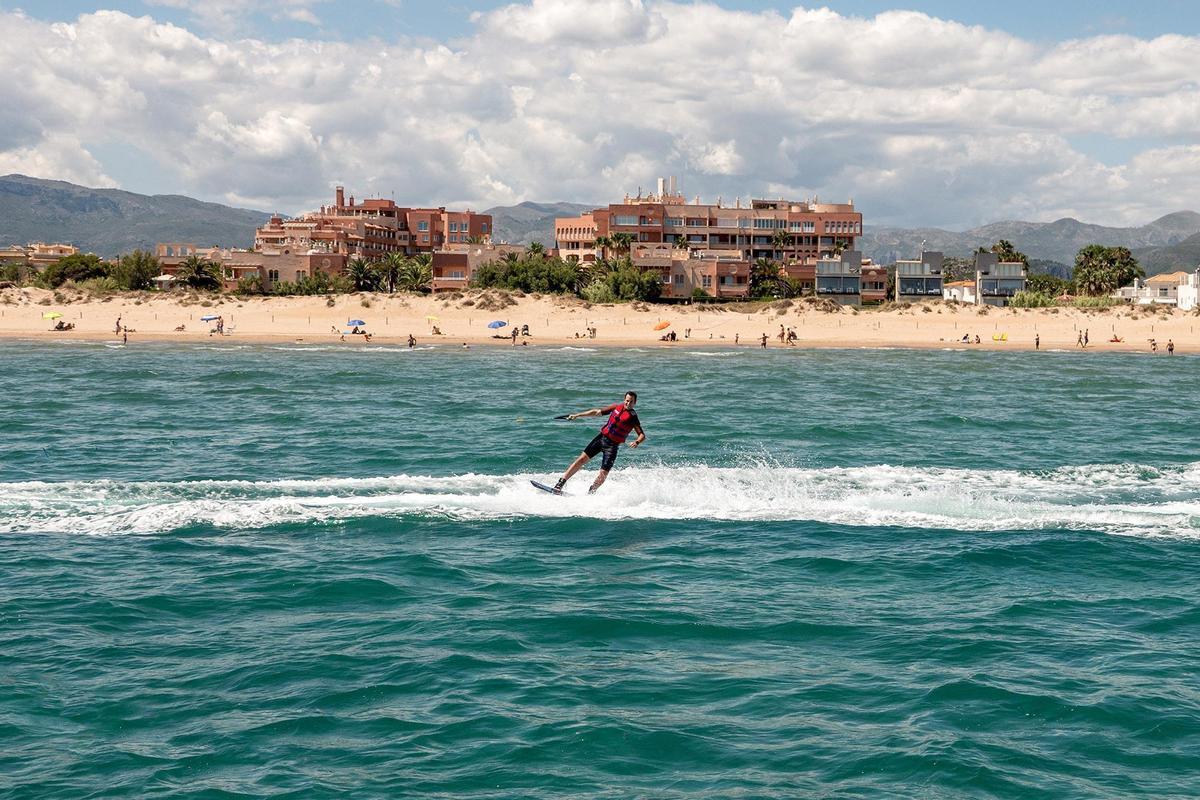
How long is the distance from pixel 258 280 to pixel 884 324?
60.3m

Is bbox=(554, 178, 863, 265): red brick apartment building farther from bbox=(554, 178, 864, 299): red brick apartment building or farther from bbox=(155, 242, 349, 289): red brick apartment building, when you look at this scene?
bbox=(155, 242, 349, 289): red brick apartment building

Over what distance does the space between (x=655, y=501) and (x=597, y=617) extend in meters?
8.11

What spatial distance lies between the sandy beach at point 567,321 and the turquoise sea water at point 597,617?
5742 centimetres

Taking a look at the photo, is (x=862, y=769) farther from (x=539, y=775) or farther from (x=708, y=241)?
(x=708, y=241)

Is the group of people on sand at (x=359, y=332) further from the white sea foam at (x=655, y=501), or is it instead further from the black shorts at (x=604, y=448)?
the black shorts at (x=604, y=448)

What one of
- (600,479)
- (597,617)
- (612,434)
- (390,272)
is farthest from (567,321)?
(597,617)

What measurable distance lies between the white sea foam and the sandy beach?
61.9m

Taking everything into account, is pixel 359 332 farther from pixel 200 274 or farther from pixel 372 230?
pixel 372 230

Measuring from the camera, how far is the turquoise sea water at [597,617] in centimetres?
1275

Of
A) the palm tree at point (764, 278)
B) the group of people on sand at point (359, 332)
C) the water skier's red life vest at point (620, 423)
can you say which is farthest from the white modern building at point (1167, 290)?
the water skier's red life vest at point (620, 423)

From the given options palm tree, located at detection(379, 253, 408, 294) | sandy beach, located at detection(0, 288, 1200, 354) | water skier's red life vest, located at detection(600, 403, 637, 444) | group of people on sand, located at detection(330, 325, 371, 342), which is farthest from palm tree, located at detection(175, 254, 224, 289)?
water skier's red life vest, located at detection(600, 403, 637, 444)

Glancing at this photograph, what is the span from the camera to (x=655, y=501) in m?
25.6

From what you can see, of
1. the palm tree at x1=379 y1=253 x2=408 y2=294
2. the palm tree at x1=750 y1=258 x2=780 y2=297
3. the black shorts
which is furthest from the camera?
the palm tree at x1=750 y1=258 x2=780 y2=297

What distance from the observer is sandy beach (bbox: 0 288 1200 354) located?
93.4 m
